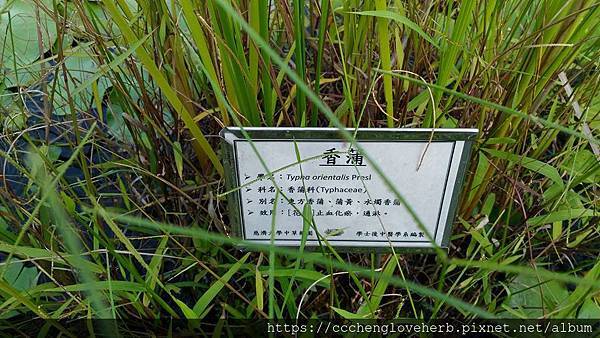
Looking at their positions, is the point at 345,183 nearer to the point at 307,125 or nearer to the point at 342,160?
the point at 342,160

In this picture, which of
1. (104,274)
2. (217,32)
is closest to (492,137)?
(217,32)

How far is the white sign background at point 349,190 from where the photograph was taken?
520 millimetres

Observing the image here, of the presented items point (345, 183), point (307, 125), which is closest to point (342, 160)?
point (345, 183)

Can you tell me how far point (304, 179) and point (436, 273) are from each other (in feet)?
0.76

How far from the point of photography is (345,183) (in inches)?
21.7

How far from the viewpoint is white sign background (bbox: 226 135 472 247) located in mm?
520

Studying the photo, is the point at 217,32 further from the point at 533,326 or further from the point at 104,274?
the point at 533,326

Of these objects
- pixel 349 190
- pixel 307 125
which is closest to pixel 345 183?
pixel 349 190

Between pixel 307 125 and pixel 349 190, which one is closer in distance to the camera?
pixel 349 190

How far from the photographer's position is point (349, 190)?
556 millimetres

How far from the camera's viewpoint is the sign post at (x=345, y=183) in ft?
1.67

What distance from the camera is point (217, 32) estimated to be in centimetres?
53

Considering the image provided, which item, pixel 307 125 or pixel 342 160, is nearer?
pixel 342 160

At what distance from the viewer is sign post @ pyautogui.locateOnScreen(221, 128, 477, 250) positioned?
1.67ft
